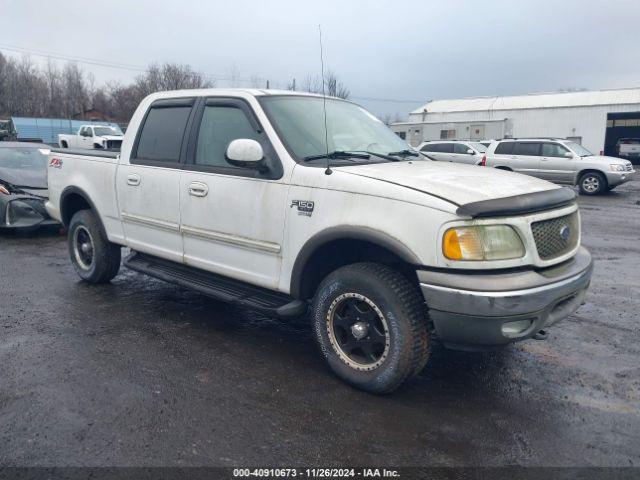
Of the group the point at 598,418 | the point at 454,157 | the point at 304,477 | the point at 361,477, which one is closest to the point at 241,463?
the point at 304,477

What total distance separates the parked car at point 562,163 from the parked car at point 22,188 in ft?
45.6

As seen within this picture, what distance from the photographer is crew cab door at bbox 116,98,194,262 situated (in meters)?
4.77

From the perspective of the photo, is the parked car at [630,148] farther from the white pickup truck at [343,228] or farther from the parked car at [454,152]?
the white pickup truck at [343,228]

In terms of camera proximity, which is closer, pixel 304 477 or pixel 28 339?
pixel 304 477

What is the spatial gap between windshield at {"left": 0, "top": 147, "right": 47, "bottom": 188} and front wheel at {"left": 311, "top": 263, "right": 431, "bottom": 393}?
779 cm

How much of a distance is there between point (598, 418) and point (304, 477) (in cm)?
189

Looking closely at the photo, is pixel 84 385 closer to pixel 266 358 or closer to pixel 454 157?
pixel 266 358

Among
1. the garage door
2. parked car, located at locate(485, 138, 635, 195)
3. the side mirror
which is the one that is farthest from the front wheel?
the garage door

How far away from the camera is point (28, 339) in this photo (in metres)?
4.51

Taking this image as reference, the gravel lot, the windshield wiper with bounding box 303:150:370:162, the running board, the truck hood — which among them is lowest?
the gravel lot

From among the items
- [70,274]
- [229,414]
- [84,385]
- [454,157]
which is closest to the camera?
[229,414]

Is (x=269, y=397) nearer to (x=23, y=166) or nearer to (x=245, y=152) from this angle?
(x=245, y=152)

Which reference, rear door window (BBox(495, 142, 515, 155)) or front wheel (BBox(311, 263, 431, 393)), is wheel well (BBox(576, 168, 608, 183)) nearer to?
rear door window (BBox(495, 142, 515, 155))

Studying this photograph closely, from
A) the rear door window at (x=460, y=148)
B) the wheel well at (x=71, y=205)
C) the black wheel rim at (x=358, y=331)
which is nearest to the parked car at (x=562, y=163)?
the rear door window at (x=460, y=148)
